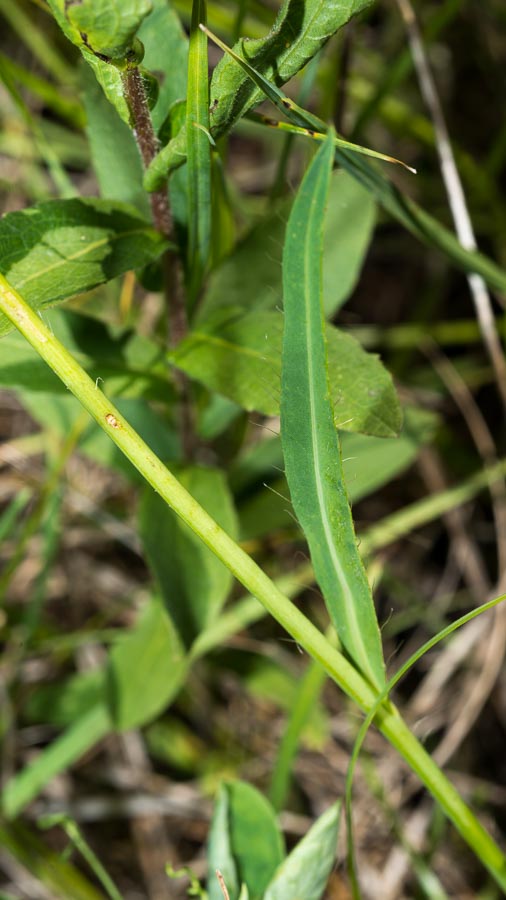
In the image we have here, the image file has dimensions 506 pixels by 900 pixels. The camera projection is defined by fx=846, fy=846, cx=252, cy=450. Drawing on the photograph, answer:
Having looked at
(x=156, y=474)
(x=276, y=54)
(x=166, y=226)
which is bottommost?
(x=156, y=474)

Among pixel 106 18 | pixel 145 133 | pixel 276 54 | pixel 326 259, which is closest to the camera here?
pixel 106 18

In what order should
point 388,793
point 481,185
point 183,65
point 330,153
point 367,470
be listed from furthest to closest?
point 481,185
point 388,793
point 367,470
point 183,65
point 330,153

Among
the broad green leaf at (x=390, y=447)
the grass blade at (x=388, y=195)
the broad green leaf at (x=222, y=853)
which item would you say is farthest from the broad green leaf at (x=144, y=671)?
the grass blade at (x=388, y=195)

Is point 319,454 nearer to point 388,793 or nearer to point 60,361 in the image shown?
point 60,361

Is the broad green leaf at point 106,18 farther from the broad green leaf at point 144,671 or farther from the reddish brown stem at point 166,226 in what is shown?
the broad green leaf at point 144,671

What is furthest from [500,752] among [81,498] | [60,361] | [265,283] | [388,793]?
[60,361]

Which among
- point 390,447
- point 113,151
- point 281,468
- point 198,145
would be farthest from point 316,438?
point 390,447

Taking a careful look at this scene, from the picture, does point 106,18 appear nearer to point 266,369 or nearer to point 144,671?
point 266,369
